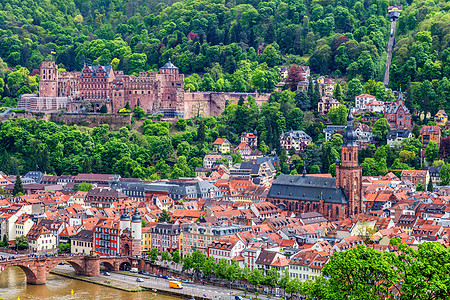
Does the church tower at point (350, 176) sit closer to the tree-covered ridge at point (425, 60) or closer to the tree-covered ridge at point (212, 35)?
the tree-covered ridge at point (425, 60)

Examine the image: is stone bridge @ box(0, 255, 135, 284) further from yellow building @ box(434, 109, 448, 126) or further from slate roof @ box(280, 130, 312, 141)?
yellow building @ box(434, 109, 448, 126)

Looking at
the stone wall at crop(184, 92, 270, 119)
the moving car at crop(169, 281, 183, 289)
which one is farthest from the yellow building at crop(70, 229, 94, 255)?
the stone wall at crop(184, 92, 270, 119)

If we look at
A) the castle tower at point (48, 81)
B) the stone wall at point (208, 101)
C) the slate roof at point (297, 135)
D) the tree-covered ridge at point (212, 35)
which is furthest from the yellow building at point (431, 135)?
the castle tower at point (48, 81)

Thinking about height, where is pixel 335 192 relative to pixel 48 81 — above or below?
below

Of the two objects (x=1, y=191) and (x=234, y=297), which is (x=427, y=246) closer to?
(x=234, y=297)

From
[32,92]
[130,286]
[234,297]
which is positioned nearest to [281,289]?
[234,297]

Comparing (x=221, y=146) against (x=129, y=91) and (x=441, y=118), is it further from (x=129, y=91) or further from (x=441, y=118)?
(x=441, y=118)

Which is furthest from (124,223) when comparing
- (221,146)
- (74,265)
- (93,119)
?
(93,119)
